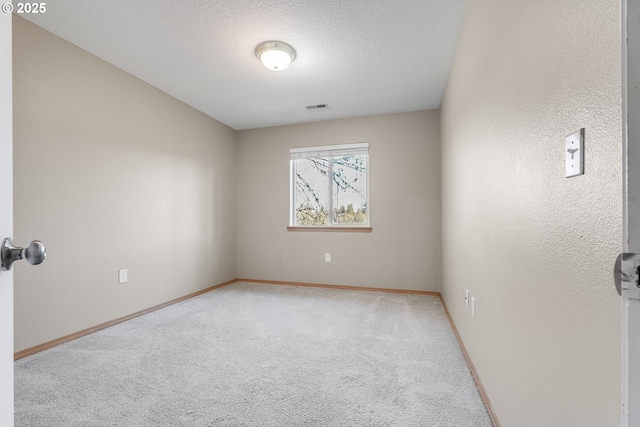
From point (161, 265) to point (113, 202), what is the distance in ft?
2.81

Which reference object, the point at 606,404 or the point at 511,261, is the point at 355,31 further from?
the point at 606,404

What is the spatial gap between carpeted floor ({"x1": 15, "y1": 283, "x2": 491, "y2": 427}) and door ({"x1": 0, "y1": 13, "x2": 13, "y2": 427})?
3.28 feet

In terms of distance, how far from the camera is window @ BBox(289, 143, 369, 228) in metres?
4.00

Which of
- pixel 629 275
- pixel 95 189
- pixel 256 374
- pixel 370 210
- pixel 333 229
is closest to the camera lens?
pixel 629 275

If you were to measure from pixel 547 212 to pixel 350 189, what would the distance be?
3.23 m

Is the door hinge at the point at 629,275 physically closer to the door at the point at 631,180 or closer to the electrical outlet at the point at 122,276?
the door at the point at 631,180

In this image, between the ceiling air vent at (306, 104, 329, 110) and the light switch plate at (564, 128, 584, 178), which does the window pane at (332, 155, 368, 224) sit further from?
the light switch plate at (564, 128, 584, 178)

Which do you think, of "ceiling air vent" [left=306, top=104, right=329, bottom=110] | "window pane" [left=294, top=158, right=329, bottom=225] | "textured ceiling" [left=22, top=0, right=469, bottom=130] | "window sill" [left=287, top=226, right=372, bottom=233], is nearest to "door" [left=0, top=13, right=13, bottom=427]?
"textured ceiling" [left=22, top=0, right=469, bottom=130]

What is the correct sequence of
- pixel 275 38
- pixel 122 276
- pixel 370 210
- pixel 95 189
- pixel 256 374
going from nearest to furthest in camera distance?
1. pixel 256 374
2. pixel 275 38
3. pixel 95 189
4. pixel 122 276
5. pixel 370 210

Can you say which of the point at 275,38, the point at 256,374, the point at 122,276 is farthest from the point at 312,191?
→ the point at 256,374

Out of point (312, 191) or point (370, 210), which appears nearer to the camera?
point (370, 210)

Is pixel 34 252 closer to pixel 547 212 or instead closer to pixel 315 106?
pixel 547 212

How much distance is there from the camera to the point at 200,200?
3746mm

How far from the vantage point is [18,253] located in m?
0.57
